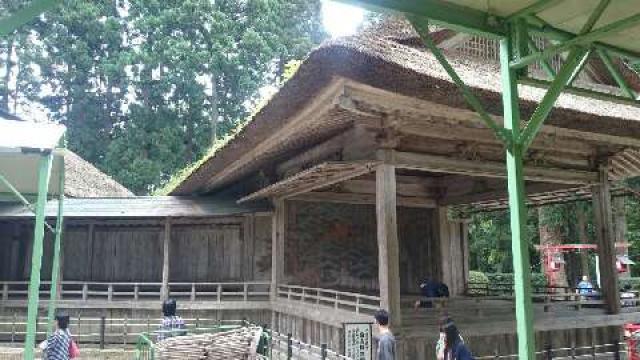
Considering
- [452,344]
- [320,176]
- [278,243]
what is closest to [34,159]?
[320,176]

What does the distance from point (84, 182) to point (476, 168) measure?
603 inches

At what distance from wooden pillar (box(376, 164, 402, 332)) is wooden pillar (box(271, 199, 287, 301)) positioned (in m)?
5.26

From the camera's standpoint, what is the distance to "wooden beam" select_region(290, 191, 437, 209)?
13883 mm

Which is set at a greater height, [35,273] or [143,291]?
[35,273]

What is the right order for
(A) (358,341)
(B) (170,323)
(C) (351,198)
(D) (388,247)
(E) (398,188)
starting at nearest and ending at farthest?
(B) (170,323) → (A) (358,341) → (D) (388,247) → (C) (351,198) → (E) (398,188)

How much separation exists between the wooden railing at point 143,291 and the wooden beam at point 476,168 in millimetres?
6536

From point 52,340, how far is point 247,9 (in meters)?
31.2

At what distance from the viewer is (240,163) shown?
44.2 feet

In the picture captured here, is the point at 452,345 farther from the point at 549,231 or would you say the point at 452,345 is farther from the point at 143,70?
the point at 143,70

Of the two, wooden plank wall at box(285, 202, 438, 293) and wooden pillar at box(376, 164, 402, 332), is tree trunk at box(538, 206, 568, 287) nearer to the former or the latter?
wooden plank wall at box(285, 202, 438, 293)

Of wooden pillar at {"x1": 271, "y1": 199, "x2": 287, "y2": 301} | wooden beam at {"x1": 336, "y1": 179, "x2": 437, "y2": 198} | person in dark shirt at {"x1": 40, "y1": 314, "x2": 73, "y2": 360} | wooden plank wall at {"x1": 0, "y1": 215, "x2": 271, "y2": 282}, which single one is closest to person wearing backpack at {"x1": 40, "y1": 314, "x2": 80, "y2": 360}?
person in dark shirt at {"x1": 40, "y1": 314, "x2": 73, "y2": 360}

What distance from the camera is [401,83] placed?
777 cm

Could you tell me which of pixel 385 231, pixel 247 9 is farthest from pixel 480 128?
pixel 247 9

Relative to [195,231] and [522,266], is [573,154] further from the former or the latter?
[195,231]
